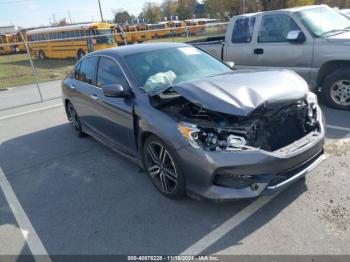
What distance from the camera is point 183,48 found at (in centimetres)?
477

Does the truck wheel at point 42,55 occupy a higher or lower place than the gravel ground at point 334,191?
lower

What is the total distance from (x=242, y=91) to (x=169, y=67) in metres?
1.39

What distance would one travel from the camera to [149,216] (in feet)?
11.3

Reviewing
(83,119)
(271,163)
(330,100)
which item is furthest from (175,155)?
(330,100)

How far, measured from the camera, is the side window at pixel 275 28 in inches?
256

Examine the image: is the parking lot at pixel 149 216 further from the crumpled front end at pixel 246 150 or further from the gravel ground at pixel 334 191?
the crumpled front end at pixel 246 150

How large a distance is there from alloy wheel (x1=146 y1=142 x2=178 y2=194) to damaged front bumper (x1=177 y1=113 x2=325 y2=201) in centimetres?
33

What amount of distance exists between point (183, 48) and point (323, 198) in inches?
112

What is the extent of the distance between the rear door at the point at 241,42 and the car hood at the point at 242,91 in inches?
147

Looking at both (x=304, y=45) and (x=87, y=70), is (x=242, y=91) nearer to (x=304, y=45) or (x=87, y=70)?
(x=87, y=70)

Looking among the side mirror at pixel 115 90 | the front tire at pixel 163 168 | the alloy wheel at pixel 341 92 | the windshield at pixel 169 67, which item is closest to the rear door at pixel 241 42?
the alloy wheel at pixel 341 92

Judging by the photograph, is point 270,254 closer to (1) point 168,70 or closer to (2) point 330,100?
(1) point 168,70

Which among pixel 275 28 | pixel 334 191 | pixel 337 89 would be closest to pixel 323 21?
pixel 275 28

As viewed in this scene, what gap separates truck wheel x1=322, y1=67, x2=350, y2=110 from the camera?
5.88 metres
